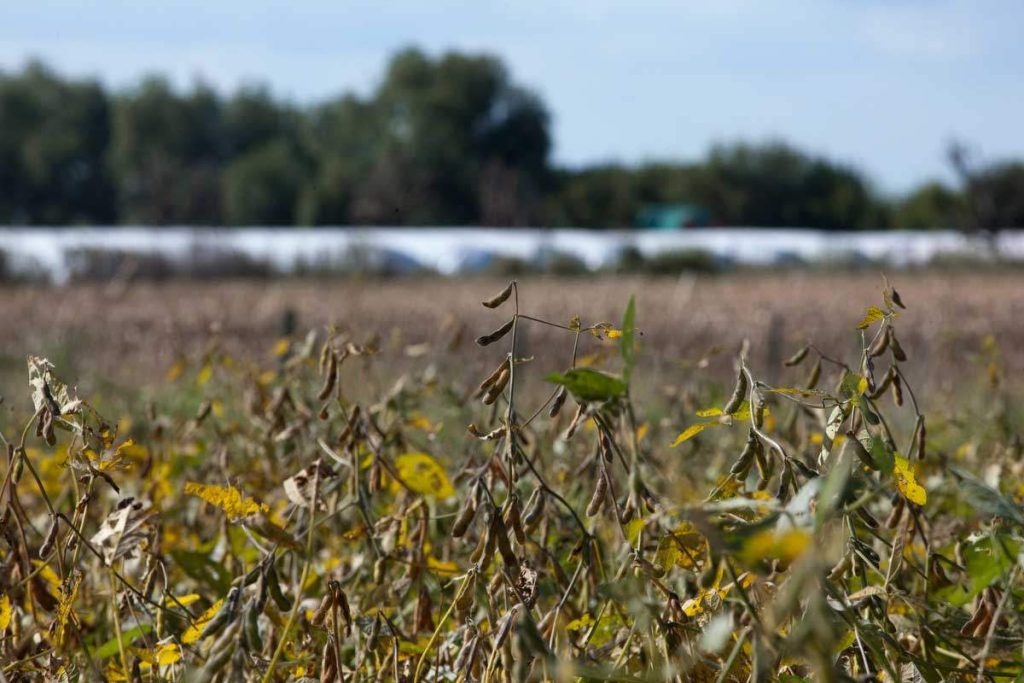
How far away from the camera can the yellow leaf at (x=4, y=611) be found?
4.05 feet

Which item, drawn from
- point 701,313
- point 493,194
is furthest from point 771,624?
point 493,194

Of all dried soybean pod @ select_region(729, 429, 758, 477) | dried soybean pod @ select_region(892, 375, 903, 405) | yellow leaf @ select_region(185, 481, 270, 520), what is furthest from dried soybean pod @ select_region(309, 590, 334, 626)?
dried soybean pod @ select_region(892, 375, 903, 405)

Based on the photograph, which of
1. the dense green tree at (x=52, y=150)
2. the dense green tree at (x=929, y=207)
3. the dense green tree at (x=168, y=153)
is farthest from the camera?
the dense green tree at (x=52, y=150)

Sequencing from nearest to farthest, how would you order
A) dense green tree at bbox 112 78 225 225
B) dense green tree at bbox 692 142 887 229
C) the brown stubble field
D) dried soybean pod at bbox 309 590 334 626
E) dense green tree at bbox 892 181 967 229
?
dried soybean pod at bbox 309 590 334 626
the brown stubble field
dense green tree at bbox 892 181 967 229
dense green tree at bbox 112 78 225 225
dense green tree at bbox 692 142 887 229

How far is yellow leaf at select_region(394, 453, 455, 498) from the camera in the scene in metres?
1.43

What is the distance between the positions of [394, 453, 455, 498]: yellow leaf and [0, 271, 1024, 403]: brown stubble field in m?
0.92

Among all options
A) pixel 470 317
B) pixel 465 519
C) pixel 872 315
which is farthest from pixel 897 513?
pixel 470 317

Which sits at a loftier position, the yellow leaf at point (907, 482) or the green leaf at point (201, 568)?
the yellow leaf at point (907, 482)

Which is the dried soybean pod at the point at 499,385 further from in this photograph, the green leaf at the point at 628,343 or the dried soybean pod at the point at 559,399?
the green leaf at the point at 628,343

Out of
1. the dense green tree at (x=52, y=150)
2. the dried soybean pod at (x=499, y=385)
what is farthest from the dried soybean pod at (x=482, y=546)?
the dense green tree at (x=52, y=150)

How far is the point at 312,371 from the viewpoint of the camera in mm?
2711

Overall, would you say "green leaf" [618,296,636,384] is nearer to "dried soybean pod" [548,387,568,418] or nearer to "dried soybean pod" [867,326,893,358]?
"dried soybean pod" [548,387,568,418]

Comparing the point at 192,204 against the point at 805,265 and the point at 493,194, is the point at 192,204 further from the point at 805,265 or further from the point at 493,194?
the point at 805,265

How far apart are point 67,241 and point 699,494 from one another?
79.2 ft
